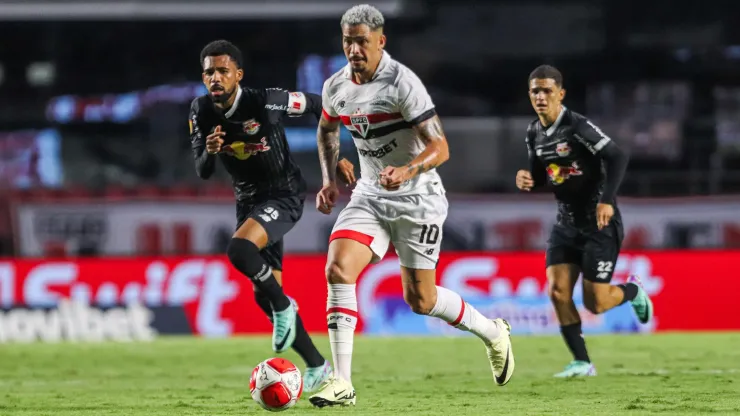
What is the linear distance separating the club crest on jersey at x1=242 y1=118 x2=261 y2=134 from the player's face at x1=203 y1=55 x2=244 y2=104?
0.25 metres

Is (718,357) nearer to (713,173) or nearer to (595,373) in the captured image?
(595,373)

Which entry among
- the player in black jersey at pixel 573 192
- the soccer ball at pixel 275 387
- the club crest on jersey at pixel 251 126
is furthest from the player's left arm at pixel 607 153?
the soccer ball at pixel 275 387

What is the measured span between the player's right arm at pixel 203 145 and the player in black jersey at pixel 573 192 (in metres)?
2.42

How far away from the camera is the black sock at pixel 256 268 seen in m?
8.30

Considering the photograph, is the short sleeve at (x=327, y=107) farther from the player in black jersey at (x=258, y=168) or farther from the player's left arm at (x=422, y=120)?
the player in black jersey at (x=258, y=168)

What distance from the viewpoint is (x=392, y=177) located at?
22.8 feet

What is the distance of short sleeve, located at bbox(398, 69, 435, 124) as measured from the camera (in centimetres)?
721

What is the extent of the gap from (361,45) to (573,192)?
10.0 feet

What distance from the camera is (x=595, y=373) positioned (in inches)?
377

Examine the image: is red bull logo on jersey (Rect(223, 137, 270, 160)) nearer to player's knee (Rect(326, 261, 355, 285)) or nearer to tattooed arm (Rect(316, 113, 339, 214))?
tattooed arm (Rect(316, 113, 339, 214))

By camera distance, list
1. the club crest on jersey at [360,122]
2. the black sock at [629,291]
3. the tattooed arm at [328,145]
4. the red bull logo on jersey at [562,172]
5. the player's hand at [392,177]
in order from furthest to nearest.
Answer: the black sock at [629,291] < the red bull logo on jersey at [562,172] < the tattooed arm at [328,145] < the club crest on jersey at [360,122] < the player's hand at [392,177]

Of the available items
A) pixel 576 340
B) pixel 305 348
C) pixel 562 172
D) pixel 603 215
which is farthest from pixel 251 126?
pixel 576 340

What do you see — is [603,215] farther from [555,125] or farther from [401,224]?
[401,224]

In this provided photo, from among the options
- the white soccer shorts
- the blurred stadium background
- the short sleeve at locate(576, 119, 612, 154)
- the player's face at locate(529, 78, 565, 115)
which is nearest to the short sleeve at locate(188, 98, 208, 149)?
the white soccer shorts
